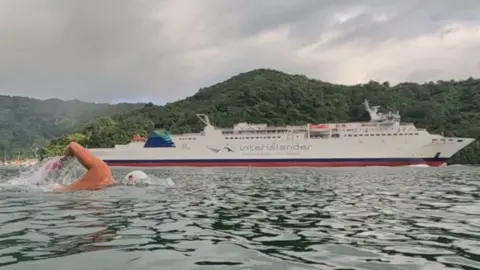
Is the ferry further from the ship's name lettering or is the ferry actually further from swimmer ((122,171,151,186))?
swimmer ((122,171,151,186))

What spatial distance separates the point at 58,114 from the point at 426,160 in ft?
508

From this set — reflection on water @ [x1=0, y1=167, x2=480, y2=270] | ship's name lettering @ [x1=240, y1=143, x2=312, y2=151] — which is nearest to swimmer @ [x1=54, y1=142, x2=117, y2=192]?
reflection on water @ [x1=0, y1=167, x2=480, y2=270]

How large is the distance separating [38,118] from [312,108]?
116416 mm

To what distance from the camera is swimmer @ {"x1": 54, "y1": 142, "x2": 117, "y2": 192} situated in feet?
43.2

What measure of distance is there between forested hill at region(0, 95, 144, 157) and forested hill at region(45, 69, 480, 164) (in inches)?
1767

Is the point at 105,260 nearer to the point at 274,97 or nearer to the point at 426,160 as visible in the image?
the point at 426,160

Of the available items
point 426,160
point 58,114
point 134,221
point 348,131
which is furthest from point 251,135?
point 58,114

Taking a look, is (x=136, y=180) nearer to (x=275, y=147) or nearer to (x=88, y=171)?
(x=88, y=171)

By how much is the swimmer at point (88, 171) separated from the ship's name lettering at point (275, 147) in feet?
154

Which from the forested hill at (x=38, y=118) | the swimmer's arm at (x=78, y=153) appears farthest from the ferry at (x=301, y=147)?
the forested hill at (x=38, y=118)

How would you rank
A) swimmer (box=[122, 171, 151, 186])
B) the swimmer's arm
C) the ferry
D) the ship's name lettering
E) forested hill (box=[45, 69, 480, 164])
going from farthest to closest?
forested hill (box=[45, 69, 480, 164]), the ship's name lettering, the ferry, swimmer (box=[122, 171, 151, 186]), the swimmer's arm

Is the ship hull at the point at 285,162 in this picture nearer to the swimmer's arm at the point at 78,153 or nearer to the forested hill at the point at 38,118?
the swimmer's arm at the point at 78,153

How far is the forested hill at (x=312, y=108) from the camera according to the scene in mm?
83312

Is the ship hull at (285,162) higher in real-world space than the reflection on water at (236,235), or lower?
lower
